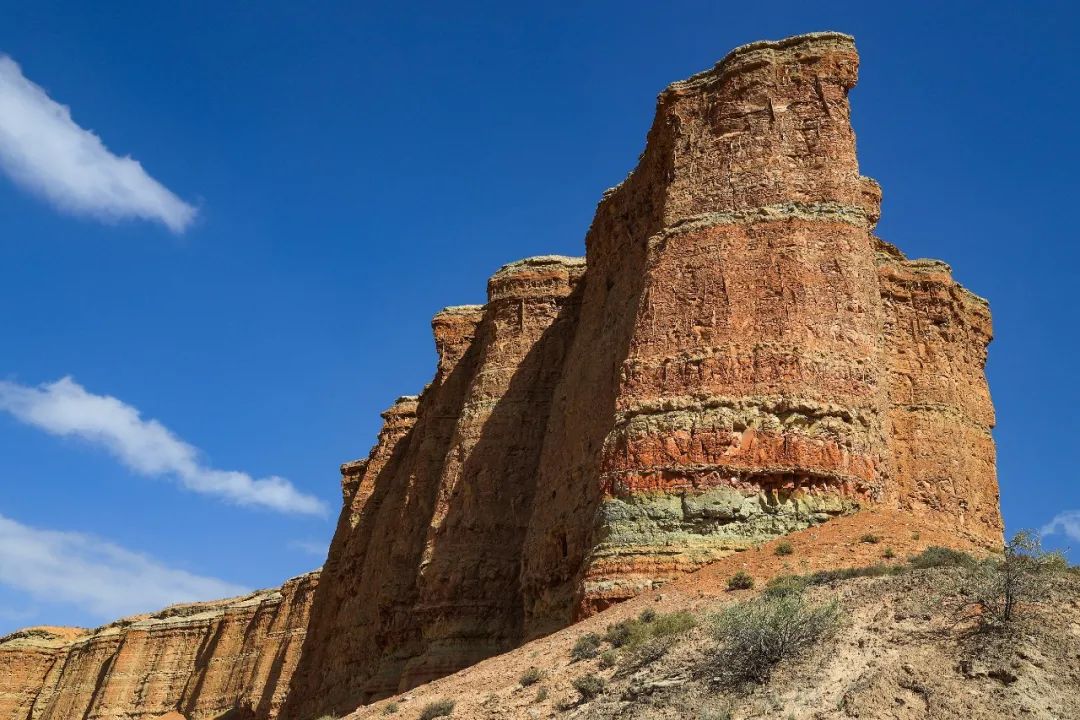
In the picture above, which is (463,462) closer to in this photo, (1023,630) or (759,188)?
(759,188)

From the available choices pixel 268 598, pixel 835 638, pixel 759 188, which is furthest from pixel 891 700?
pixel 268 598

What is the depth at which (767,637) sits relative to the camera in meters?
14.0

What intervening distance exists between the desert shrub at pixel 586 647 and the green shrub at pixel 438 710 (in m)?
1.92

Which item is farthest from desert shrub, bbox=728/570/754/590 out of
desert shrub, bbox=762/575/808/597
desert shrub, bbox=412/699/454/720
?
desert shrub, bbox=412/699/454/720

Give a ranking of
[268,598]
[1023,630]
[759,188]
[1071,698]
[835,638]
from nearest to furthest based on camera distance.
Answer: [1071,698]
[1023,630]
[835,638]
[759,188]
[268,598]

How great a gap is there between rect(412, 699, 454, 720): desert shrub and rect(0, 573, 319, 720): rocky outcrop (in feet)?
120

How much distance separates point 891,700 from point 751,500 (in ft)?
27.0

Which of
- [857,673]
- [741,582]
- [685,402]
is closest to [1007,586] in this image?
[857,673]

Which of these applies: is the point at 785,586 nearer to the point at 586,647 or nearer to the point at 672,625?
the point at 672,625

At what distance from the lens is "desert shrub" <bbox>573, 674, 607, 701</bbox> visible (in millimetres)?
14984

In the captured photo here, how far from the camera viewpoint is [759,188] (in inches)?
943

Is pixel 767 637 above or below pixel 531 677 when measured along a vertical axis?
above

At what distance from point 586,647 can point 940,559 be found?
17.2 ft

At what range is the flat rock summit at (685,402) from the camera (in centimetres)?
2109
